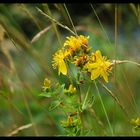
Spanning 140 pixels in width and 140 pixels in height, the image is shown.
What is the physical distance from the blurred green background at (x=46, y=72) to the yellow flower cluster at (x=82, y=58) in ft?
0.57

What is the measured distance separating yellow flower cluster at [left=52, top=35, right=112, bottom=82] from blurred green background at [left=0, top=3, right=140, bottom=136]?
17cm

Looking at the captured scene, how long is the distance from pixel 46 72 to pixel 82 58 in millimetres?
597

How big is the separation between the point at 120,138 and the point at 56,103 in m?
0.19

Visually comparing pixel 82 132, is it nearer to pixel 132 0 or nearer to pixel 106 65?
pixel 106 65

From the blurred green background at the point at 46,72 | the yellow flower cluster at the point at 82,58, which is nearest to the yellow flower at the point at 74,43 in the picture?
the yellow flower cluster at the point at 82,58

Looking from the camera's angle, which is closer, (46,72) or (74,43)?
(74,43)

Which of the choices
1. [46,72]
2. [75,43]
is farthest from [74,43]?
[46,72]

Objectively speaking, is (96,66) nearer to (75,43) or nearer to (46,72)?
(75,43)

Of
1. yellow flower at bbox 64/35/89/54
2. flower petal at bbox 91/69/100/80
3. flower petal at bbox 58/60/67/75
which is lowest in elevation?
flower petal at bbox 91/69/100/80

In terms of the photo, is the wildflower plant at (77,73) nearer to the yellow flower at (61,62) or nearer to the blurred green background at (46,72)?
the yellow flower at (61,62)

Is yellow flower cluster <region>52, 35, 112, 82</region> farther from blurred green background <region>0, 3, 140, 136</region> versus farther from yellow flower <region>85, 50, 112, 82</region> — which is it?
blurred green background <region>0, 3, 140, 136</region>

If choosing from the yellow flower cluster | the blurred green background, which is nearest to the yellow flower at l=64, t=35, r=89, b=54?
the yellow flower cluster

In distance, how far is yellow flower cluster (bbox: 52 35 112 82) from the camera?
1.25m

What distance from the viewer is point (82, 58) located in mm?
1247
